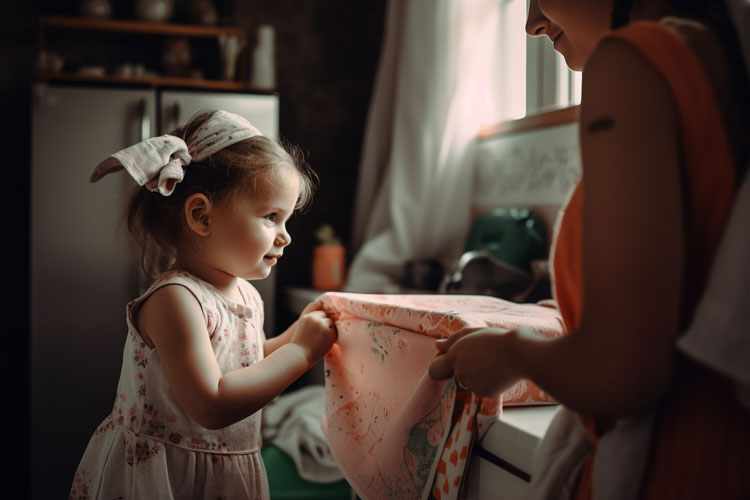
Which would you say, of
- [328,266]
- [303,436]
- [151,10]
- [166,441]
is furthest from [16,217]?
[166,441]

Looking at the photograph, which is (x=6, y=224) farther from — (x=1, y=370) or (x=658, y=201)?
(x=658, y=201)

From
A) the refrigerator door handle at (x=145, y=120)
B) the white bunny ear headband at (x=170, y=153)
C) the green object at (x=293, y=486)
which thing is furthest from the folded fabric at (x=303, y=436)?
the refrigerator door handle at (x=145, y=120)

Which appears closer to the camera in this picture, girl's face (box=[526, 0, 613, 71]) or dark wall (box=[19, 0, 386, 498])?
girl's face (box=[526, 0, 613, 71])

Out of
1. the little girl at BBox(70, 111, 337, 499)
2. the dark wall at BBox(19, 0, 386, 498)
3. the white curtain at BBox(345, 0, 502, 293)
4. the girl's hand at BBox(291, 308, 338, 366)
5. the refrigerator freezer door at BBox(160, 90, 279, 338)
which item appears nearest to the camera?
the little girl at BBox(70, 111, 337, 499)

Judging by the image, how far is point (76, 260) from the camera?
2355mm

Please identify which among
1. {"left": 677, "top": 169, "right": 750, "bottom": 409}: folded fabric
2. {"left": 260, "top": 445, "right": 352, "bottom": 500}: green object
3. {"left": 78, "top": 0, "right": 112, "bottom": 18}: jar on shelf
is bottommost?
{"left": 260, "top": 445, "right": 352, "bottom": 500}: green object

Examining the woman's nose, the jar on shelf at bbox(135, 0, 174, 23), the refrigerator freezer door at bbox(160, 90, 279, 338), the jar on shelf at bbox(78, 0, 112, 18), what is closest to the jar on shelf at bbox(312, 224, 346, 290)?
the refrigerator freezer door at bbox(160, 90, 279, 338)

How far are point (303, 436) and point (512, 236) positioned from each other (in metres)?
0.82

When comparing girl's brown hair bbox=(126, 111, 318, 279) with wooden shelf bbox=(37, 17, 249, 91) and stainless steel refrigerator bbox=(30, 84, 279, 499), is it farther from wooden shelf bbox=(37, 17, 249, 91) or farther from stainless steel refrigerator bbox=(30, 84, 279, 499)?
wooden shelf bbox=(37, 17, 249, 91)

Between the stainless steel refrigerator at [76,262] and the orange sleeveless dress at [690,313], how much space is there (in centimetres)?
207

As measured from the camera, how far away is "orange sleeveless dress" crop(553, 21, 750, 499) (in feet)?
1.72

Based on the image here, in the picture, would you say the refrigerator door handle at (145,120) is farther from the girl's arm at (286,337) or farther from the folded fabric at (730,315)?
the folded fabric at (730,315)

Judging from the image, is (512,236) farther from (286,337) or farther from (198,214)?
(198,214)

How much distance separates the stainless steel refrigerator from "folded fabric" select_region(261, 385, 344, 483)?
2.19ft
